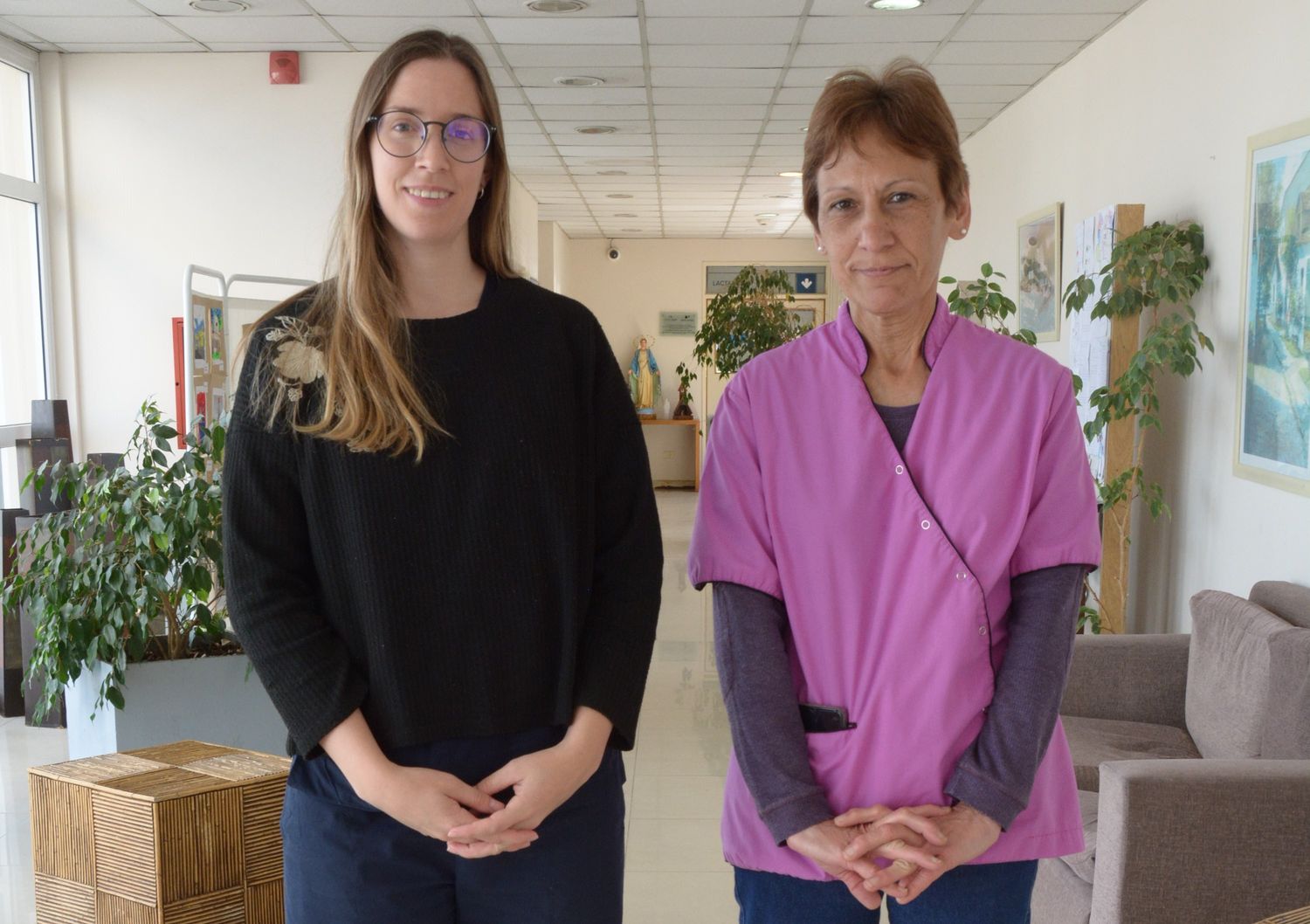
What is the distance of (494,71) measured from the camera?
668cm

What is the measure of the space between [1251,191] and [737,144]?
552 centimetres

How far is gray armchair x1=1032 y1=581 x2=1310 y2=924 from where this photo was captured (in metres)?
2.47

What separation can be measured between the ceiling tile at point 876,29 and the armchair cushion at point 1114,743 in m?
3.51

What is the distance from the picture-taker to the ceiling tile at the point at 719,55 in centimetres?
621

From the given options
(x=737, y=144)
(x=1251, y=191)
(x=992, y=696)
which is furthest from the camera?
(x=737, y=144)

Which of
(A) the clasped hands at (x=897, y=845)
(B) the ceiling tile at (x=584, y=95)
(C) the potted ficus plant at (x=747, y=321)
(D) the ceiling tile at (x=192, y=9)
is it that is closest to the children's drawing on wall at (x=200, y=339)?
(D) the ceiling tile at (x=192, y=9)

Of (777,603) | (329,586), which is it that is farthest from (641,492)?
(329,586)

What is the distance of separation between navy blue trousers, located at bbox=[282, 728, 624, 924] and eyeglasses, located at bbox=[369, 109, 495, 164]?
726mm

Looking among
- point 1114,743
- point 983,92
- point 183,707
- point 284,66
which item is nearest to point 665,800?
point 1114,743

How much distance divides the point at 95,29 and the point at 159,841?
4914 millimetres

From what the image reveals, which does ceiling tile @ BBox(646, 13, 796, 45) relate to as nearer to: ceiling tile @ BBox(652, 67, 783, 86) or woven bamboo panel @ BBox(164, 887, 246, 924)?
ceiling tile @ BBox(652, 67, 783, 86)

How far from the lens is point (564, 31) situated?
5.86 metres

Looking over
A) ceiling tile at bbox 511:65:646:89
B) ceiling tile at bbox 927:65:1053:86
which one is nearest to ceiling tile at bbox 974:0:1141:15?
ceiling tile at bbox 927:65:1053:86

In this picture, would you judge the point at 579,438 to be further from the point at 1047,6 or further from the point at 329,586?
the point at 1047,6
